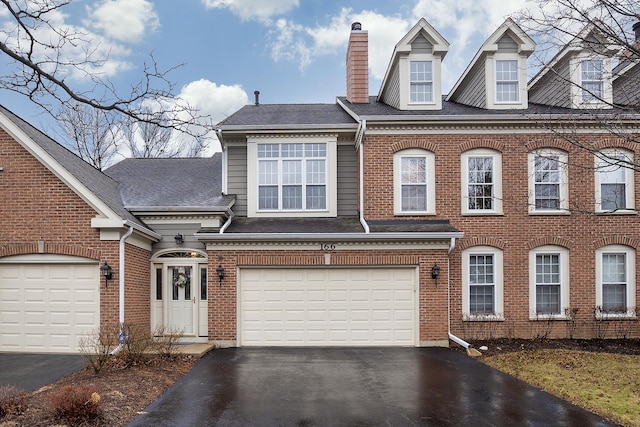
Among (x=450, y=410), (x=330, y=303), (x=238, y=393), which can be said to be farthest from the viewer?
(x=330, y=303)

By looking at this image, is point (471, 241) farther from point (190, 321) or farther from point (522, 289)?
point (190, 321)

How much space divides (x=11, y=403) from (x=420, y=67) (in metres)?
13.1

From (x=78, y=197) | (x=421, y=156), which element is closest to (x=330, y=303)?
(x=421, y=156)

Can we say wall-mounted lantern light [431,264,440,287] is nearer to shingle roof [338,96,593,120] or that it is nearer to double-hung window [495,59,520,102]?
shingle roof [338,96,593,120]

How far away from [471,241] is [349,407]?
25.2 ft

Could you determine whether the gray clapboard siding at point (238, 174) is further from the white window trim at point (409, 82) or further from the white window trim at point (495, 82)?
the white window trim at point (495, 82)

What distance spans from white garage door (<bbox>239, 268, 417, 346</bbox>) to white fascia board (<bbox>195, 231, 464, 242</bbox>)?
91cm

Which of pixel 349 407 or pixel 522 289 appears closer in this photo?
pixel 349 407

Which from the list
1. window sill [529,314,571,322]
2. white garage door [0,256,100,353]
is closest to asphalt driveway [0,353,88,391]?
white garage door [0,256,100,353]

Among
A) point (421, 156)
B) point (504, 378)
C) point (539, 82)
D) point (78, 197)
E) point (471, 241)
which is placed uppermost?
point (539, 82)

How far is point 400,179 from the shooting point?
14.3 metres

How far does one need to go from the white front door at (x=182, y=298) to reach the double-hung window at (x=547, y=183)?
382 inches

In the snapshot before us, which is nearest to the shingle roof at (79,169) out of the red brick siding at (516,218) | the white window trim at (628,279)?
the red brick siding at (516,218)

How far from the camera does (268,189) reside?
14.9 meters
